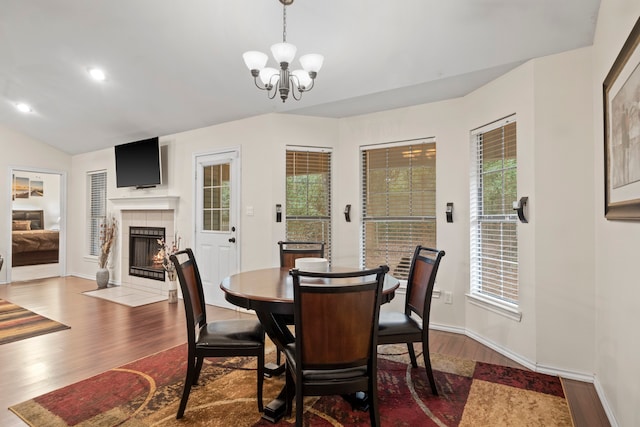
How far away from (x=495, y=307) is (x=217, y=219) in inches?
137

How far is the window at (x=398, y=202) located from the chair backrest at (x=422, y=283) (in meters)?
1.25

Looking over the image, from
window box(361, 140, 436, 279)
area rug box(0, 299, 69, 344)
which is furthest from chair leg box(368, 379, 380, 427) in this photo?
area rug box(0, 299, 69, 344)

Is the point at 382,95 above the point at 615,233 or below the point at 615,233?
above

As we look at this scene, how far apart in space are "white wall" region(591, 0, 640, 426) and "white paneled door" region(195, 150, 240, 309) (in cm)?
358

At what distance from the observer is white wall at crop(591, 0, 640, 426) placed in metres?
1.73

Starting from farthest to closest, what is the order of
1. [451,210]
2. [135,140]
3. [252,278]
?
[135,140]
[451,210]
[252,278]

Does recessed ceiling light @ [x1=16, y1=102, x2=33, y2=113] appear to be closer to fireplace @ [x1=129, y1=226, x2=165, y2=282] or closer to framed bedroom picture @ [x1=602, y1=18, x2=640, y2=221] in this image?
fireplace @ [x1=129, y1=226, x2=165, y2=282]

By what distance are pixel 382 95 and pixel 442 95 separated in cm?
61

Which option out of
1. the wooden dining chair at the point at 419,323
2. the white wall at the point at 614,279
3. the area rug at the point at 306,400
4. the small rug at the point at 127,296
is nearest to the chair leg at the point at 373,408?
the area rug at the point at 306,400

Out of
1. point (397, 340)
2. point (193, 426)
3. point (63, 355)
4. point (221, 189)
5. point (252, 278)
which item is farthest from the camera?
point (221, 189)

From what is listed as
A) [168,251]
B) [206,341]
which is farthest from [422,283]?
[168,251]

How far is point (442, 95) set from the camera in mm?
3547

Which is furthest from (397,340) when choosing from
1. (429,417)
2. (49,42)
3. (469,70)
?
(49,42)

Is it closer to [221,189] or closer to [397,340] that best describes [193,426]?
[397,340]
